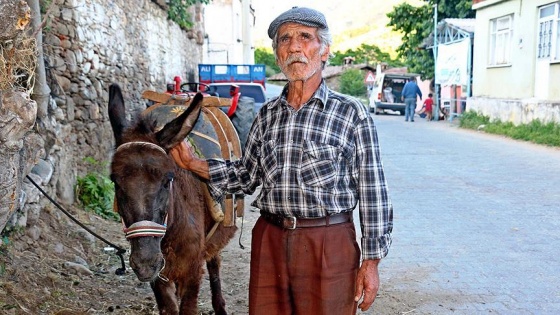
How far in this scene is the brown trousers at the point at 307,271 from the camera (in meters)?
2.92

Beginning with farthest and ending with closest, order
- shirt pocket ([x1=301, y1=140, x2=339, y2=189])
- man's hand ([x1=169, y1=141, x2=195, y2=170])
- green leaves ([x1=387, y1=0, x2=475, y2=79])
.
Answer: green leaves ([x1=387, y1=0, x2=475, y2=79]), man's hand ([x1=169, y1=141, x2=195, y2=170]), shirt pocket ([x1=301, y1=140, x2=339, y2=189])

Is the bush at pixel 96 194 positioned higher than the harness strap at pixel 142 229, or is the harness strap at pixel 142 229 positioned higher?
the harness strap at pixel 142 229

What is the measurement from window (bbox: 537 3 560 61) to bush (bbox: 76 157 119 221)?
1439 cm

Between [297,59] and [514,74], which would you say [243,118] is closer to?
[297,59]

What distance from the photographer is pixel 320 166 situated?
113 inches

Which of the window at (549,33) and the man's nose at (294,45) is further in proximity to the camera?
the window at (549,33)

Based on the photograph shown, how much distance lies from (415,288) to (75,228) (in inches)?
139

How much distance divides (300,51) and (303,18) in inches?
6.3

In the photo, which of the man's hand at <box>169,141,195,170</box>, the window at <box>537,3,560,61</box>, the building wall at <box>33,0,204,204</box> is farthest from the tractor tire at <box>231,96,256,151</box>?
the window at <box>537,3,560,61</box>

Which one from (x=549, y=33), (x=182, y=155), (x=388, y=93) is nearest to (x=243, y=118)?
(x=182, y=155)

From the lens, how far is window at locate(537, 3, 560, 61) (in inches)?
686

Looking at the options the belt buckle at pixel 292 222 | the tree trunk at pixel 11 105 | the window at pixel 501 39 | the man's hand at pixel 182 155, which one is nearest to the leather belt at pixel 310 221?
the belt buckle at pixel 292 222

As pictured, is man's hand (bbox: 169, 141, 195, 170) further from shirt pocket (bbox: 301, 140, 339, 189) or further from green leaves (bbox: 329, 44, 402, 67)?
green leaves (bbox: 329, 44, 402, 67)

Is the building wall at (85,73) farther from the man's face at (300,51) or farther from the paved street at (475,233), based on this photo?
the paved street at (475,233)
